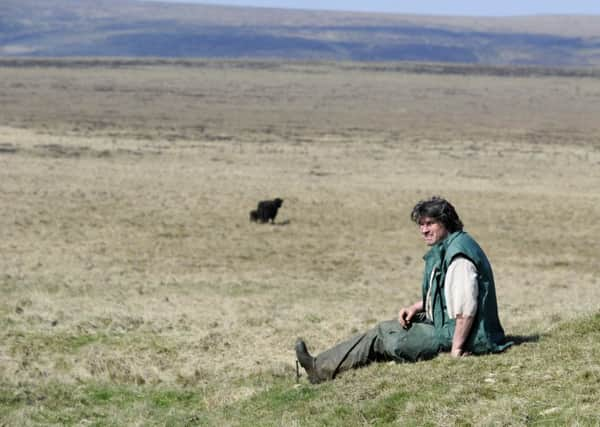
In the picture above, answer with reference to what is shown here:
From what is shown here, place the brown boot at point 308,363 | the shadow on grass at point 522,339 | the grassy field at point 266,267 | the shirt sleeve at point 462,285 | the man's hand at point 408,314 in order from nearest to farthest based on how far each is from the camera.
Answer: the shirt sleeve at point 462,285 < the grassy field at point 266,267 < the man's hand at point 408,314 < the shadow on grass at point 522,339 < the brown boot at point 308,363

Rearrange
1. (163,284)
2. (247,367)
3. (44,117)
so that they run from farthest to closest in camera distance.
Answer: (44,117) < (163,284) < (247,367)

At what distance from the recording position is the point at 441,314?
8070 mm

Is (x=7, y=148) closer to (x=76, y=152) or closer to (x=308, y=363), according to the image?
(x=76, y=152)

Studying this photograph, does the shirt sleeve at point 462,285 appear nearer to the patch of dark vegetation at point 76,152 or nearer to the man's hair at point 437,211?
the man's hair at point 437,211

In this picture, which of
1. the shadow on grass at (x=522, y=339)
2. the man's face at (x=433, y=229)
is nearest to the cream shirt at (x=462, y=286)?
the man's face at (x=433, y=229)

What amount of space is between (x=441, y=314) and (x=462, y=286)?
0.49m

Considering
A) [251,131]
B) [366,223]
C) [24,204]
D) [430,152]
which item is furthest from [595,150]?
[24,204]

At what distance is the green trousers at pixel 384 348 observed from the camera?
8.23 meters

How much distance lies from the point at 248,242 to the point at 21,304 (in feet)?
28.1

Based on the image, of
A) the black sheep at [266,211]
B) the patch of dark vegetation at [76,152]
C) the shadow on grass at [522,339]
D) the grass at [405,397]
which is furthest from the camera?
the patch of dark vegetation at [76,152]

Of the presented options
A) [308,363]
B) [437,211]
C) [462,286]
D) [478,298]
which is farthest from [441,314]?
[308,363]

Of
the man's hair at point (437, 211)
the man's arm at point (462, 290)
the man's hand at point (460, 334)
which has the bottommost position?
the man's hand at point (460, 334)

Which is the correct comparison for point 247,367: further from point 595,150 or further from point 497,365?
point 595,150

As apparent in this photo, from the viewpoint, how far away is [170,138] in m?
51.0
